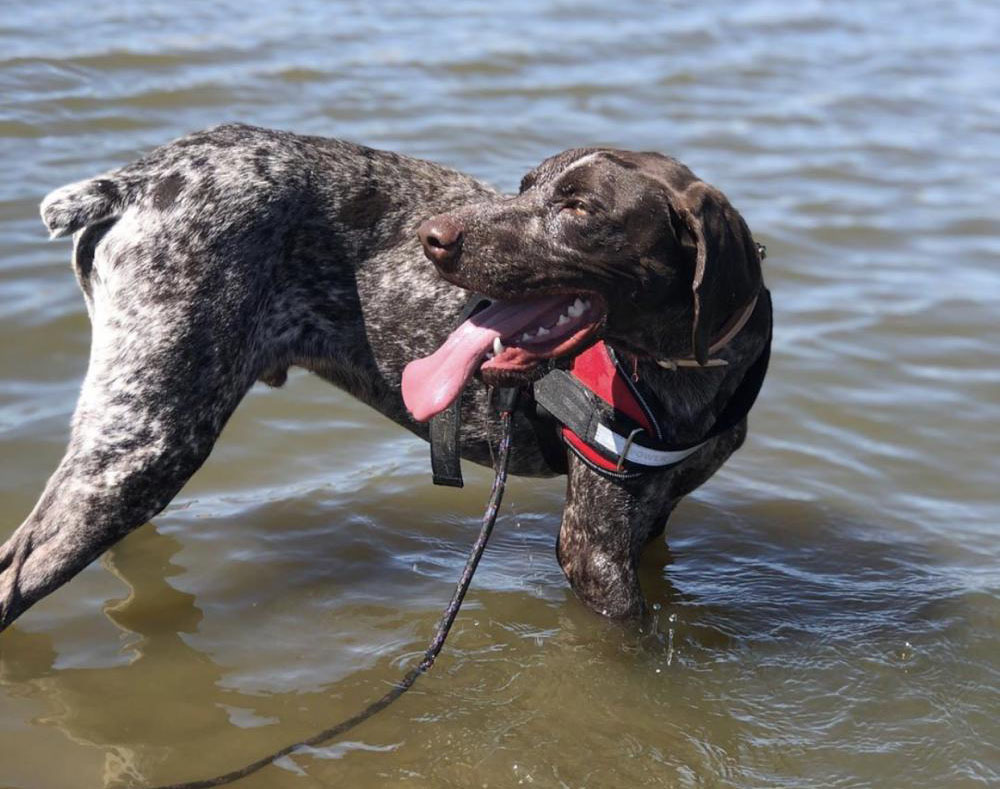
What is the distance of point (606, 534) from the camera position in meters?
4.92

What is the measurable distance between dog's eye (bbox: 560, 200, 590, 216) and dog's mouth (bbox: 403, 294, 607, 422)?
261 mm

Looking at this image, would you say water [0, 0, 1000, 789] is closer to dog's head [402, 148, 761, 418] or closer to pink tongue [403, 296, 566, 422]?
pink tongue [403, 296, 566, 422]

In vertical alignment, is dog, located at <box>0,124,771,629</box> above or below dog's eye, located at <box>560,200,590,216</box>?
below

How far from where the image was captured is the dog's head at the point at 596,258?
428cm

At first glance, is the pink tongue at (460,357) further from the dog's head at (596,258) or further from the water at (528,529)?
the water at (528,529)

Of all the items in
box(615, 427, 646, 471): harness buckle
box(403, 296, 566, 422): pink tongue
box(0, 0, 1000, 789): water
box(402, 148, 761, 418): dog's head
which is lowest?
box(0, 0, 1000, 789): water

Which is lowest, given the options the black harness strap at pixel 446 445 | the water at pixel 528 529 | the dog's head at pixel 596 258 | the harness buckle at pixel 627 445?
the water at pixel 528 529

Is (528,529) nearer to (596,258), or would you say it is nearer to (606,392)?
(606,392)

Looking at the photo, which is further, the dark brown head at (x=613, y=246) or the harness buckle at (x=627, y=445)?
the harness buckle at (x=627, y=445)

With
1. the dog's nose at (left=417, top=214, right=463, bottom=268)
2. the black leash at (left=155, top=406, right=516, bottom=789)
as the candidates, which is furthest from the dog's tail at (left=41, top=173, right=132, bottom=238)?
the black leash at (left=155, top=406, right=516, bottom=789)

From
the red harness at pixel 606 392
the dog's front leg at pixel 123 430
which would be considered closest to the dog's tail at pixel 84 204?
the dog's front leg at pixel 123 430

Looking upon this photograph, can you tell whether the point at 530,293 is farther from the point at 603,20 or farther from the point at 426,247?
the point at 603,20

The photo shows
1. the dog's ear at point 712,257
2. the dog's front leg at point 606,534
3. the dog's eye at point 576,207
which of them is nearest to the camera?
the dog's ear at point 712,257

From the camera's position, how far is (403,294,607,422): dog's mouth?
14.3ft
